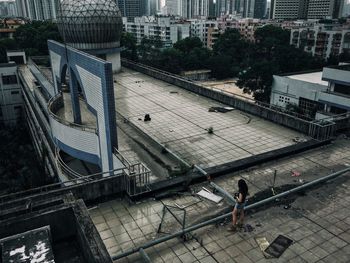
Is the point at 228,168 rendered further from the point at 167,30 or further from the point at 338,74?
the point at 167,30

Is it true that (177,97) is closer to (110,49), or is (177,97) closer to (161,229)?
(110,49)

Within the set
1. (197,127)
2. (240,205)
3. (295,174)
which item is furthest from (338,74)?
(240,205)

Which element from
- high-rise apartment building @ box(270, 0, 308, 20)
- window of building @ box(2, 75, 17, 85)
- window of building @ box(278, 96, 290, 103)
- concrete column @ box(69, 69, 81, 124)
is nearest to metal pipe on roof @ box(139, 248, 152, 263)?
concrete column @ box(69, 69, 81, 124)

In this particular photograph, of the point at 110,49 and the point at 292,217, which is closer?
the point at 292,217

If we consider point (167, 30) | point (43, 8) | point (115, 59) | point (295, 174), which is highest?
point (43, 8)

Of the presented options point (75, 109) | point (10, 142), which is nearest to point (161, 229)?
point (75, 109)

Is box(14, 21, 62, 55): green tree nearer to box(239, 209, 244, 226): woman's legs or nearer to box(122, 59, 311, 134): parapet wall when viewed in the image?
box(122, 59, 311, 134): parapet wall
